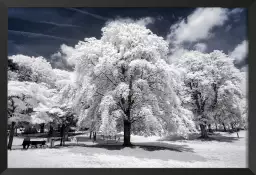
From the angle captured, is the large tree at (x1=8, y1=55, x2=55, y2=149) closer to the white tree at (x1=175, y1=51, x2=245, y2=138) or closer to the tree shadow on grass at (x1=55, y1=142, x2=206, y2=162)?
the tree shadow on grass at (x1=55, y1=142, x2=206, y2=162)

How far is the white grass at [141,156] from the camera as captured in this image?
6.75m

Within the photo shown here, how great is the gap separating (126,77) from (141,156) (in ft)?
7.18

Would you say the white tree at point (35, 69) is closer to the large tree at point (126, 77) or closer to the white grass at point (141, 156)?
the large tree at point (126, 77)

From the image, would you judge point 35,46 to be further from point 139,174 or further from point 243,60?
point 243,60

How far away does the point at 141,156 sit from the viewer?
7.08m

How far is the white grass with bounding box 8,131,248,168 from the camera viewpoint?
6754 millimetres

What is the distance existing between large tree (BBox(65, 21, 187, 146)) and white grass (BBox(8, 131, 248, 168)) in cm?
46

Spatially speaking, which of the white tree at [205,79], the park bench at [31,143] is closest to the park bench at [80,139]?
the park bench at [31,143]

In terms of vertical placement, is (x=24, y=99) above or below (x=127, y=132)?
above

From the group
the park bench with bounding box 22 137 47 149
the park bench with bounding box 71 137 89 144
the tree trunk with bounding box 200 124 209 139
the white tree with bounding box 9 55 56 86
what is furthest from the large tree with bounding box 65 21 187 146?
the park bench with bounding box 22 137 47 149

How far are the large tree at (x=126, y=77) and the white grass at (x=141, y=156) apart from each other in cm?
46

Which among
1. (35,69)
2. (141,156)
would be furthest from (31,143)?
(141,156)
